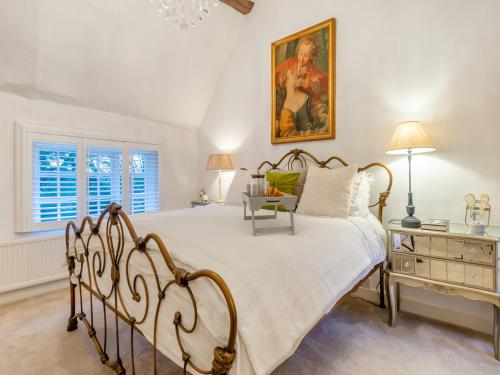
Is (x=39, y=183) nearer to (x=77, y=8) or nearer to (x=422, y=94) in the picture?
(x=77, y=8)

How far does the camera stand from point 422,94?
7.40 ft

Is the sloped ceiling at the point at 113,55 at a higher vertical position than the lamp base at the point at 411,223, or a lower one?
higher

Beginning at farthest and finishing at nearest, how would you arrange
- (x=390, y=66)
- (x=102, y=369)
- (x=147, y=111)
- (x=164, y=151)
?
1. (x=164, y=151)
2. (x=147, y=111)
3. (x=390, y=66)
4. (x=102, y=369)

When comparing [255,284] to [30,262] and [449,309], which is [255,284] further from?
[30,262]

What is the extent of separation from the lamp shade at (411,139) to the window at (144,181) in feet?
10.2

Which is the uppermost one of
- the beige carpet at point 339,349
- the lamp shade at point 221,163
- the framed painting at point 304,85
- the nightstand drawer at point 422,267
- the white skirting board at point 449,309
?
the framed painting at point 304,85

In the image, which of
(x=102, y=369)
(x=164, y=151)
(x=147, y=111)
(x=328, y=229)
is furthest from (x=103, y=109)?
(x=328, y=229)

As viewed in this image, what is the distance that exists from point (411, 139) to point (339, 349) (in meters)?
1.61

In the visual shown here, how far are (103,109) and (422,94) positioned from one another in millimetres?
3474

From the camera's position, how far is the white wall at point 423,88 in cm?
200

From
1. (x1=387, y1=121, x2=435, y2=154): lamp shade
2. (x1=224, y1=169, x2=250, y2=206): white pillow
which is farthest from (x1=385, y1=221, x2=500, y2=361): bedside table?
(x1=224, y1=169, x2=250, y2=206): white pillow

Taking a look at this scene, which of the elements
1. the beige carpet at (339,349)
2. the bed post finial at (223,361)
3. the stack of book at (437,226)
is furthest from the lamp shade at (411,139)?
the bed post finial at (223,361)

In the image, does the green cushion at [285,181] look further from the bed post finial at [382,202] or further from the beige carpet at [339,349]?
the beige carpet at [339,349]

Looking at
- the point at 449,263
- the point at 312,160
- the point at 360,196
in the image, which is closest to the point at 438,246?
the point at 449,263
